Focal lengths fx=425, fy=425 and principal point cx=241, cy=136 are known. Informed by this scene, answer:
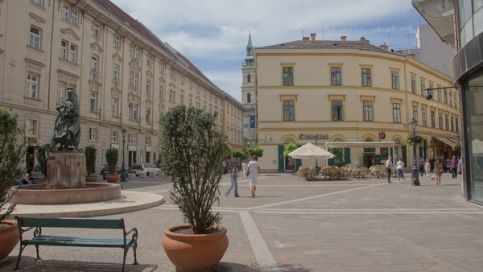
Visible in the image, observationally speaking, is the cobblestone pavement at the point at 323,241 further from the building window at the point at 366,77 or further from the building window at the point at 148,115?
the building window at the point at 148,115

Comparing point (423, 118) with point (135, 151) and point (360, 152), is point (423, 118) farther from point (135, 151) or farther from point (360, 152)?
point (135, 151)

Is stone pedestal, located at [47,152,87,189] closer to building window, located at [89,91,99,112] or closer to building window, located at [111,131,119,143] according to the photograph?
building window, located at [89,91,99,112]

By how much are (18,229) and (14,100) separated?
27.2m

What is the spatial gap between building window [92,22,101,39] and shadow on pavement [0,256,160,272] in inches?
1505

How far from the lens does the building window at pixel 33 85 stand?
3237cm

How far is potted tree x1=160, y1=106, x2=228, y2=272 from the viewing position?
6258 mm

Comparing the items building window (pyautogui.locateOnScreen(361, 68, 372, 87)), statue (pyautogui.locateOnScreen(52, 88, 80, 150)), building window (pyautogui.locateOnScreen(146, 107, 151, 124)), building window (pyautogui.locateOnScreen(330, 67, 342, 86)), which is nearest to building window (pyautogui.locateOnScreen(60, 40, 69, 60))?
building window (pyautogui.locateOnScreen(146, 107, 151, 124))

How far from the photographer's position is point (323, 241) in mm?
8477

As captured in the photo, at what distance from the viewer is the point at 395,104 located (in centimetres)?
4925

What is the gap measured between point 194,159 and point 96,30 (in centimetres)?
3977

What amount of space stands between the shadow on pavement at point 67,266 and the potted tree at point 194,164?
31.8 inches

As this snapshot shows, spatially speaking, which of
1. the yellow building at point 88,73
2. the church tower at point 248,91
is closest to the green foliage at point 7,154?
the yellow building at point 88,73

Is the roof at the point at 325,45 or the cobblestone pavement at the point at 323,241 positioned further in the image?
the roof at the point at 325,45

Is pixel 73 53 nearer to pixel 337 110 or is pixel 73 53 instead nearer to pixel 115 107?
pixel 115 107
